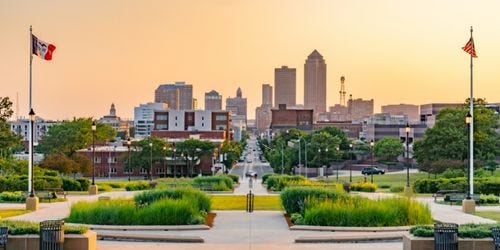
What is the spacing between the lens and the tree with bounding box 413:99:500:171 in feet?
279

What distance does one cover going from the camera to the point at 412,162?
5866 inches

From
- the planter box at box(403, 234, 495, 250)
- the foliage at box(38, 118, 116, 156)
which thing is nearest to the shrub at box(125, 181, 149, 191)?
the planter box at box(403, 234, 495, 250)

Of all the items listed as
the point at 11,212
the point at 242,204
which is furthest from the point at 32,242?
the point at 242,204

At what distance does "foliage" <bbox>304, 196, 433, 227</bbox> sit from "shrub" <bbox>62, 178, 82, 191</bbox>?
31.6 metres

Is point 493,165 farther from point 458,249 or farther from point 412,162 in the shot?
point 458,249

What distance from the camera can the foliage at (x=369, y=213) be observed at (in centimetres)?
2748

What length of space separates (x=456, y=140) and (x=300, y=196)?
57532 mm

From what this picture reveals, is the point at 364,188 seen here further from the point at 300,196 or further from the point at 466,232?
the point at 466,232

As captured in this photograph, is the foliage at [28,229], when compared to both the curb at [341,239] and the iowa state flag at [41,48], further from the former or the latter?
the iowa state flag at [41,48]

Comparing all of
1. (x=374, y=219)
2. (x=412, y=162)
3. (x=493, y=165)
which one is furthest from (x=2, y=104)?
(x=412, y=162)

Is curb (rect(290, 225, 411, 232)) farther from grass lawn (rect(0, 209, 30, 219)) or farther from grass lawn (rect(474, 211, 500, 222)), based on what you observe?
grass lawn (rect(0, 209, 30, 219))

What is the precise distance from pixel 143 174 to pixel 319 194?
99.8 m

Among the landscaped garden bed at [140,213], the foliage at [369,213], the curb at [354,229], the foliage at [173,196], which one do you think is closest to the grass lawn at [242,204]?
the foliage at [173,196]

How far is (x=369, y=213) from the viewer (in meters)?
27.7
